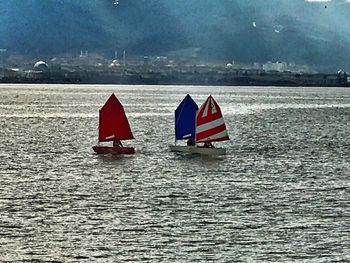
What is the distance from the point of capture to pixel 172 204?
40.6 m

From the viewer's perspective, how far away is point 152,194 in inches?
1721

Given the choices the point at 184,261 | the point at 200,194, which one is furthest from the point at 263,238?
the point at 200,194

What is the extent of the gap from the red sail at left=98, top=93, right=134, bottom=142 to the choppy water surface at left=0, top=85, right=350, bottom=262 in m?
1.41

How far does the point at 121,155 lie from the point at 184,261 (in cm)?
3287

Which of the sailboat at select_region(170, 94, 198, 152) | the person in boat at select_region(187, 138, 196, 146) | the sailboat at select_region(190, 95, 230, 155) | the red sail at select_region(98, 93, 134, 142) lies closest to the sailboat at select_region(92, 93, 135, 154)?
the red sail at select_region(98, 93, 134, 142)

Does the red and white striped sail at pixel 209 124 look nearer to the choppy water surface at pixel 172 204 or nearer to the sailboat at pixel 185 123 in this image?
the sailboat at pixel 185 123

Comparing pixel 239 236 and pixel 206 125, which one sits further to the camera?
pixel 206 125

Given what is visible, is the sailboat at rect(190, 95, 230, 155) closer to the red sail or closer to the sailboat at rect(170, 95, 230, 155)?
the sailboat at rect(170, 95, 230, 155)

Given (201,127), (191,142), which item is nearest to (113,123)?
(191,142)

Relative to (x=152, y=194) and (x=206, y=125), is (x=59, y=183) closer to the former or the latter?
(x=152, y=194)

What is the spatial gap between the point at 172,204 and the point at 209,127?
23.7 meters

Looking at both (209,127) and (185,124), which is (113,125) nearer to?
(185,124)

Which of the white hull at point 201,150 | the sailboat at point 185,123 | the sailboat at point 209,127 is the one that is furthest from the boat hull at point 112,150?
the sailboat at point 209,127

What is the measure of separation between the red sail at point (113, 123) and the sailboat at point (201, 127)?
306 cm
